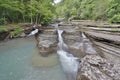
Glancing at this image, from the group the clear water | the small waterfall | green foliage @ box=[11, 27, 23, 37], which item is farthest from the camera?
green foliage @ box=[11, 27, 23, 37]

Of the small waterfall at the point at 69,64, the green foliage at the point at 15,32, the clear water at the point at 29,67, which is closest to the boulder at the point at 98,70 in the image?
the small waterfall at the point at 69,64

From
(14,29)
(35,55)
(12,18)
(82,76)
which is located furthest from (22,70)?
(12,18)

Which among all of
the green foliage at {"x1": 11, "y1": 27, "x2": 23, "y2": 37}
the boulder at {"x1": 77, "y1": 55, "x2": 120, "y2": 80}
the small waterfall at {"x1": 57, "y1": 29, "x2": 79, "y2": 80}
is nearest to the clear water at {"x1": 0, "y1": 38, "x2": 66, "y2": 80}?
the small waterfall at {"x1": 57, "y1": 29, "x2": 79, "y2": 80}

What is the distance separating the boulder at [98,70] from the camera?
13.6 ft

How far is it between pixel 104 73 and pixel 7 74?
453cm

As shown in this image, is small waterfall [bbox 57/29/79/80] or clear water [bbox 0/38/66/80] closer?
clear water [bbox 0/38/66/80]

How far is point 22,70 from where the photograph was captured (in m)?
6.55

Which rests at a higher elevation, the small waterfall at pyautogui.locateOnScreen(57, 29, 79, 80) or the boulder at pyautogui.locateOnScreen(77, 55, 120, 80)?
the boulder at pyautogui.locateOnScreen(77, 55, 120, 80)

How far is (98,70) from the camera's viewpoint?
4555mm

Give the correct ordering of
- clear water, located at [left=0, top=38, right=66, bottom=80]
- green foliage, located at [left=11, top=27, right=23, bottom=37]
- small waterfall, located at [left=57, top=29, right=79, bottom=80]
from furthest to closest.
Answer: green foliage, located at [left=11, top=27, right=23, bottom=37] → small waterfall, located at [left=57, top=29, right=79, bottom=80] → clear water, located at [left=0, top=38, right=66, bottom=80]

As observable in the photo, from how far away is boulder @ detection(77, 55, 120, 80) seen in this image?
4154 millimetres

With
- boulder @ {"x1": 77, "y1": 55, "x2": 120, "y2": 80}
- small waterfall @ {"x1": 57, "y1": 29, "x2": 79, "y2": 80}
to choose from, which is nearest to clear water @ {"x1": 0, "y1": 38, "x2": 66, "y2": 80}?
small waterfall @ {"x1": 57, "y1": 29, "x2": 79, "y2": 80}

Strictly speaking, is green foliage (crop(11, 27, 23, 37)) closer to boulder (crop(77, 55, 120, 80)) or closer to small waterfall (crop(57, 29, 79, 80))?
small waterfall (crop(57, 29, 79, 80))

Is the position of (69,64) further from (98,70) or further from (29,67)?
(98,70)
